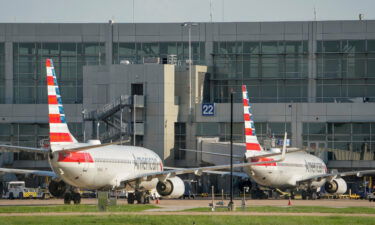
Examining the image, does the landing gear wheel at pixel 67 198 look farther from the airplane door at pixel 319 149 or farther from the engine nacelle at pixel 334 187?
the airplane door at pixel 319 149

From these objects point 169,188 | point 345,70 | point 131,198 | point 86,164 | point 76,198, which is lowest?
point 131,198

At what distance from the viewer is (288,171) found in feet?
336

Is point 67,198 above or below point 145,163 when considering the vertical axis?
below

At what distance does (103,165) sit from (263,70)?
199 feet

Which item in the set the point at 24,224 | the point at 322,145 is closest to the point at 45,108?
the point at 322,145

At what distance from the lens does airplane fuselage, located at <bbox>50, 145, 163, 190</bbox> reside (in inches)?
2908

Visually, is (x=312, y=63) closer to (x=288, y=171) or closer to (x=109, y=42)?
(x=109, y=42)

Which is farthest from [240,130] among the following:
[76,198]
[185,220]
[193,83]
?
[185,220]

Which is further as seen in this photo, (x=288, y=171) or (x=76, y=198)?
(x=288, y=171)

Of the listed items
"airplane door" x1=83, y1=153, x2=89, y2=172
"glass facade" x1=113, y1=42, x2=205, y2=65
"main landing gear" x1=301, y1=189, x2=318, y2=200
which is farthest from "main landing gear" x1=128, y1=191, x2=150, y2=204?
"glass facade" x1=113, y1=42, x2=205, y2=65

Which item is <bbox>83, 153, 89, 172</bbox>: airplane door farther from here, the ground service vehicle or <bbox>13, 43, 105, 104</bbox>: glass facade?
<bbox>13, 43, 105, 104</bbox>: glass facade

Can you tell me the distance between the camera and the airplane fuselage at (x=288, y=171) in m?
96.2

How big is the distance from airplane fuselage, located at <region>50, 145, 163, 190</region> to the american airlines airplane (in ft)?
30.2

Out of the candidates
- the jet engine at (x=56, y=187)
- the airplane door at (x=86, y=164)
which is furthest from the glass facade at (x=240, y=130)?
the airplane door at (x=86, y=164)
